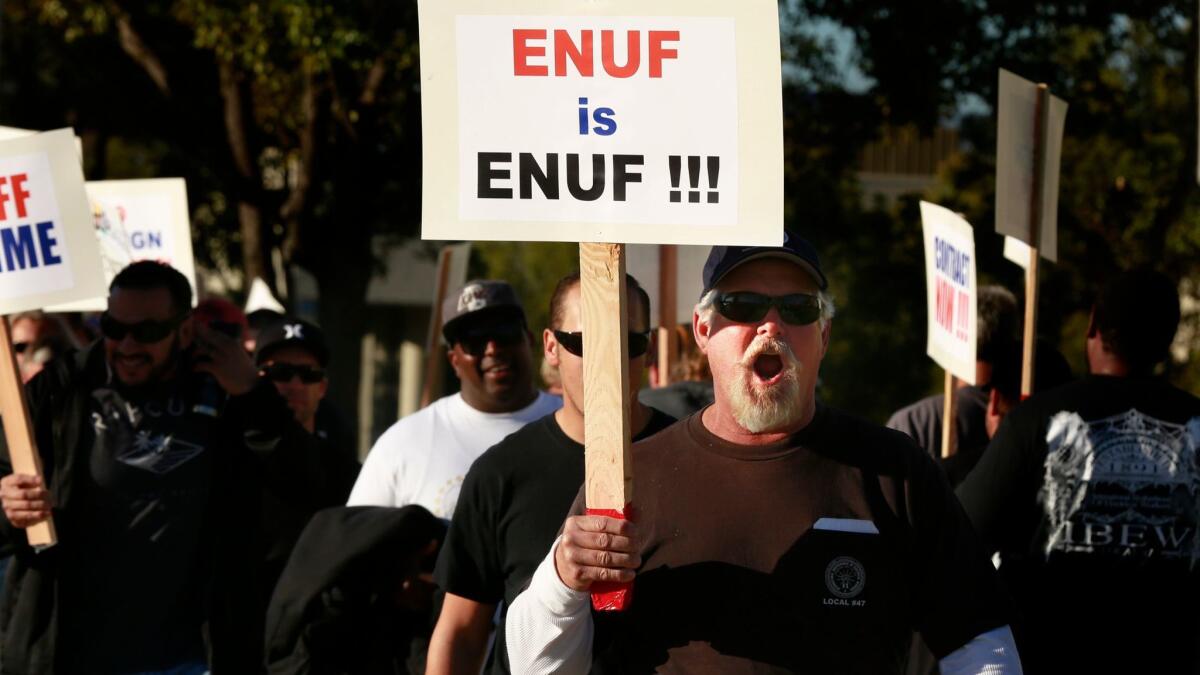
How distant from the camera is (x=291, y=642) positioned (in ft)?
17.0

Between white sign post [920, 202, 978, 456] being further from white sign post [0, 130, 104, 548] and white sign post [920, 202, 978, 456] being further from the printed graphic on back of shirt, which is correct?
white sign post [0, 130, 104, 548]

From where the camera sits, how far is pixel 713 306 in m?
3.55

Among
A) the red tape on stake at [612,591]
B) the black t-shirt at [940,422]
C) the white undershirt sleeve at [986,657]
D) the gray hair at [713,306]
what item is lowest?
the black t-shirt at [940,422]

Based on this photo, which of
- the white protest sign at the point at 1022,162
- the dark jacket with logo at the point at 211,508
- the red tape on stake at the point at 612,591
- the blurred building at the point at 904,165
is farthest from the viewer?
the blurred building at the point at 904,165

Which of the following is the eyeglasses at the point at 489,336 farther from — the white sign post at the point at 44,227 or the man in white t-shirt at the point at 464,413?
the white sign post at the point at 44,227

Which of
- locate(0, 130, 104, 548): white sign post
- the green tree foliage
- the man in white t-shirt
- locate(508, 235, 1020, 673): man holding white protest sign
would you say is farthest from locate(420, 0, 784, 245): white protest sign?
the green tree foliage

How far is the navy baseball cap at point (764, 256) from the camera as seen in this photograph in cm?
354

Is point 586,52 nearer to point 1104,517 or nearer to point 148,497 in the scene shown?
point 1104,517

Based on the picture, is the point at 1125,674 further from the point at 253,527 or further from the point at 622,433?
the point at 253,527

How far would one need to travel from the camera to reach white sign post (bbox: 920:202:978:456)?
6.36m

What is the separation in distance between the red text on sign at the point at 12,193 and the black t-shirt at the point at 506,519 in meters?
2.12

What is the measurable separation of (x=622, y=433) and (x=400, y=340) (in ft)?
107

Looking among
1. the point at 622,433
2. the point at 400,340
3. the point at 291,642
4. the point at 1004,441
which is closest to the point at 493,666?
the point at 622,433

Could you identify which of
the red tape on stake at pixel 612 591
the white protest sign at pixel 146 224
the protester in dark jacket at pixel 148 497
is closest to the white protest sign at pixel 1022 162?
the protester in dark jacket at pixel 148 497
